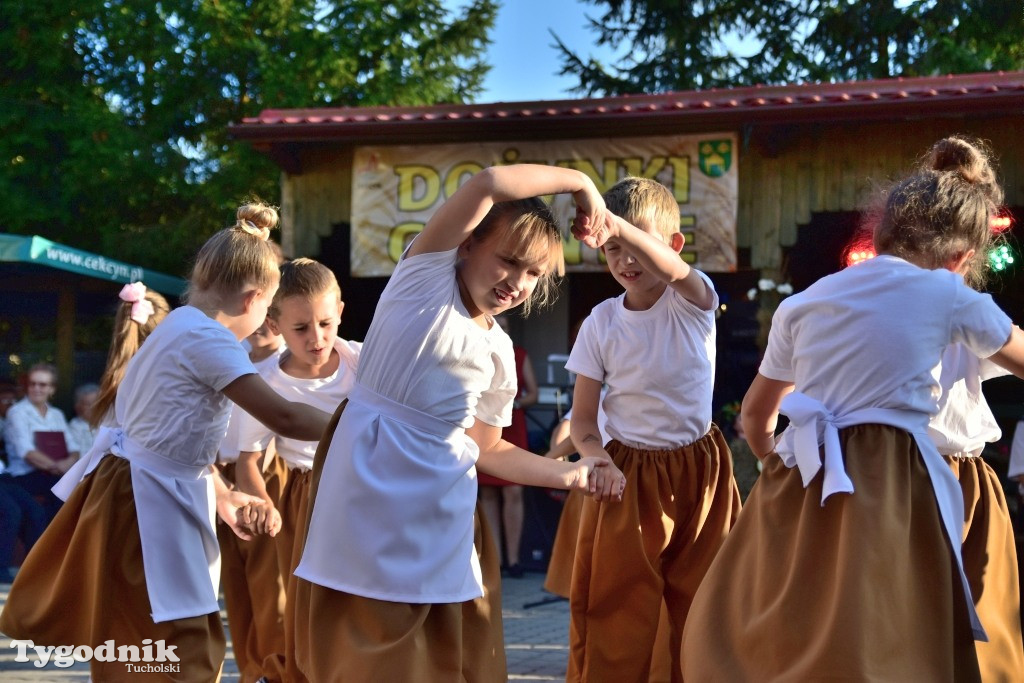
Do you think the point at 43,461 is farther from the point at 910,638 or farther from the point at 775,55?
the point at 775,55

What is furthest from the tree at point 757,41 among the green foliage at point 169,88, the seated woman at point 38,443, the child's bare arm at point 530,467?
the child's bare arm at point 530,467

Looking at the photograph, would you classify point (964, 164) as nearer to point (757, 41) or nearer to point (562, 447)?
point (562, 447)

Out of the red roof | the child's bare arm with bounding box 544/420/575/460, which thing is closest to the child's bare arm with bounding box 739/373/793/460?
the child's bare arm with bounding box 544/420/575/460

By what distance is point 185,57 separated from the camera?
19703 mm

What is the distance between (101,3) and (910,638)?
19557mm

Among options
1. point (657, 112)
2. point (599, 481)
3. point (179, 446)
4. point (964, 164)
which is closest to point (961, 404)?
point (964, 164)

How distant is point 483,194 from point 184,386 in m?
1.39

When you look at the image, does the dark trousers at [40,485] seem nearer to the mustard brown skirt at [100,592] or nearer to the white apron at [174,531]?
the mustard brown skirt at [100,592]

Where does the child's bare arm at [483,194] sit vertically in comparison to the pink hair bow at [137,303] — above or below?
above

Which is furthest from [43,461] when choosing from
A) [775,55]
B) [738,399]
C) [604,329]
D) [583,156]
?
[775,55]

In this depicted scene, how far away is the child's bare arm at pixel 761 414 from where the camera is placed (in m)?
3.24

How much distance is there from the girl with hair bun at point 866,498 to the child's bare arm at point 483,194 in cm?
70

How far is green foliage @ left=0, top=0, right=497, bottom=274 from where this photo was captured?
61.8ft

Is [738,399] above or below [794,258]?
below
